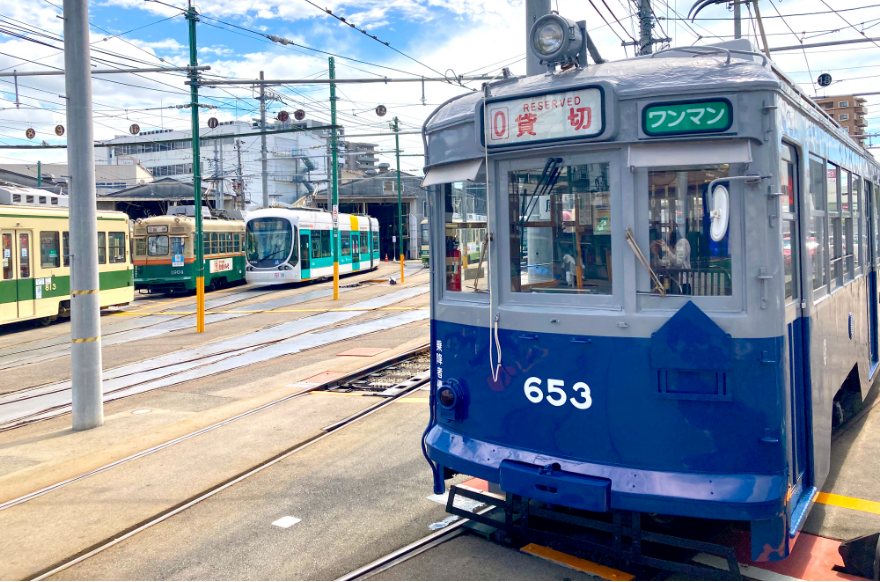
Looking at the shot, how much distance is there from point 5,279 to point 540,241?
16.6 meters

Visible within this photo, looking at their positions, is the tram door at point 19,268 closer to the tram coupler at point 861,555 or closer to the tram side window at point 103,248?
the tram side window at point 103,248

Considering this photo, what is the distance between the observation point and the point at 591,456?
13.4ft

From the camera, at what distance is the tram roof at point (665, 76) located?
3811 millimetres

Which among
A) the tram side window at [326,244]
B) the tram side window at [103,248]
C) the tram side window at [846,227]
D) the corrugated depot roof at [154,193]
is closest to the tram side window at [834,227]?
the tram side window at [846,227]

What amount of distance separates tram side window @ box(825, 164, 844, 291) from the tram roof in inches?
71.6

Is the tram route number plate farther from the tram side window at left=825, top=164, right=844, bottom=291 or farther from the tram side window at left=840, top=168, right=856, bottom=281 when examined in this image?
the tram side window at left=825, top=164, right=844, bottom=291

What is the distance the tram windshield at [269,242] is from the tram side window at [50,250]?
9029 mm

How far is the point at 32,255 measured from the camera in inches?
702

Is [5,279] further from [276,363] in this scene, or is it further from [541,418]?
[541,418]

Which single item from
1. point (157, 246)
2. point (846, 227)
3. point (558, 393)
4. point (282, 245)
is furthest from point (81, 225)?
point (157, 246)

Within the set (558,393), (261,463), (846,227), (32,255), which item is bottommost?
(261,463)

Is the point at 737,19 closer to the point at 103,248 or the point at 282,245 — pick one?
the point at 103,248

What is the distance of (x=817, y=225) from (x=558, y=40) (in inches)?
85.0

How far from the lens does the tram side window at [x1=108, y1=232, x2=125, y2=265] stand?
69.9 feet
